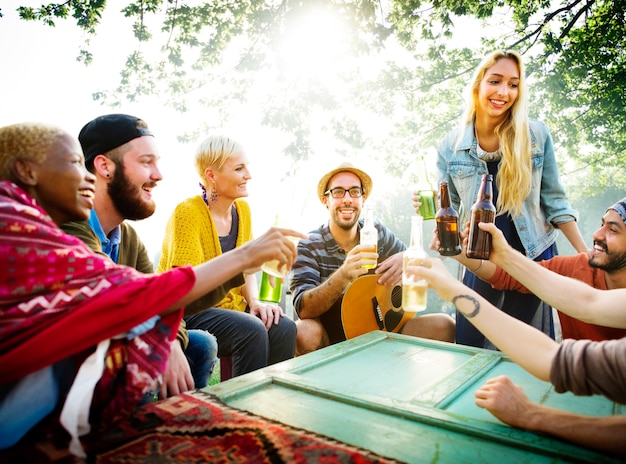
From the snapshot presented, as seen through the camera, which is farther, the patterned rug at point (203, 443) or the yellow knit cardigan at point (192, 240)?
the yellow knit cardigan at point (192, 240)

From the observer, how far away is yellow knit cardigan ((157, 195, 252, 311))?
300 centimetres

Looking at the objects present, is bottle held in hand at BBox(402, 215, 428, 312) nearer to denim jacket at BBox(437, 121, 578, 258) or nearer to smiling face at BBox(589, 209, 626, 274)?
smiling face at BBox(589, 209, 626, 274)

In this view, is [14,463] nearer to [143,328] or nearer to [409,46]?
[143,328]

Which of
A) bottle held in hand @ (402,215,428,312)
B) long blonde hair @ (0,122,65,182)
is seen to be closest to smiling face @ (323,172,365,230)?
bottle held in hand @ (402,215,428,312)

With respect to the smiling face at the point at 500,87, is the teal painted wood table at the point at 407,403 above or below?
below

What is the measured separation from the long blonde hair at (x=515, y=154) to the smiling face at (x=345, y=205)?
1.22 metres

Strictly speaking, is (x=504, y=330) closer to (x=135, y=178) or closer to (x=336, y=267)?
(x=135, y=178)

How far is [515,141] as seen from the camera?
316cm

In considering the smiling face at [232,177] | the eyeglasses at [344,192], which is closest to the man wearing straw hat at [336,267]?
the eyeglasses at [344,192]

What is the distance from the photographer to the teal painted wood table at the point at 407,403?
4.39 ft

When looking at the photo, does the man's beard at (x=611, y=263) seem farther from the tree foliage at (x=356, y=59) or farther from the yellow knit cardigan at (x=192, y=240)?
the tree foliage at (x=356, y=59)

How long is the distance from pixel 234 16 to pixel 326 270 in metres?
6.57

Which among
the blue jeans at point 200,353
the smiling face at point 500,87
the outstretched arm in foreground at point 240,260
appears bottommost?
the blue jeans at point 200,353

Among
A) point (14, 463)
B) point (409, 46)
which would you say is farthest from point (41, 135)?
point (409, 46)
